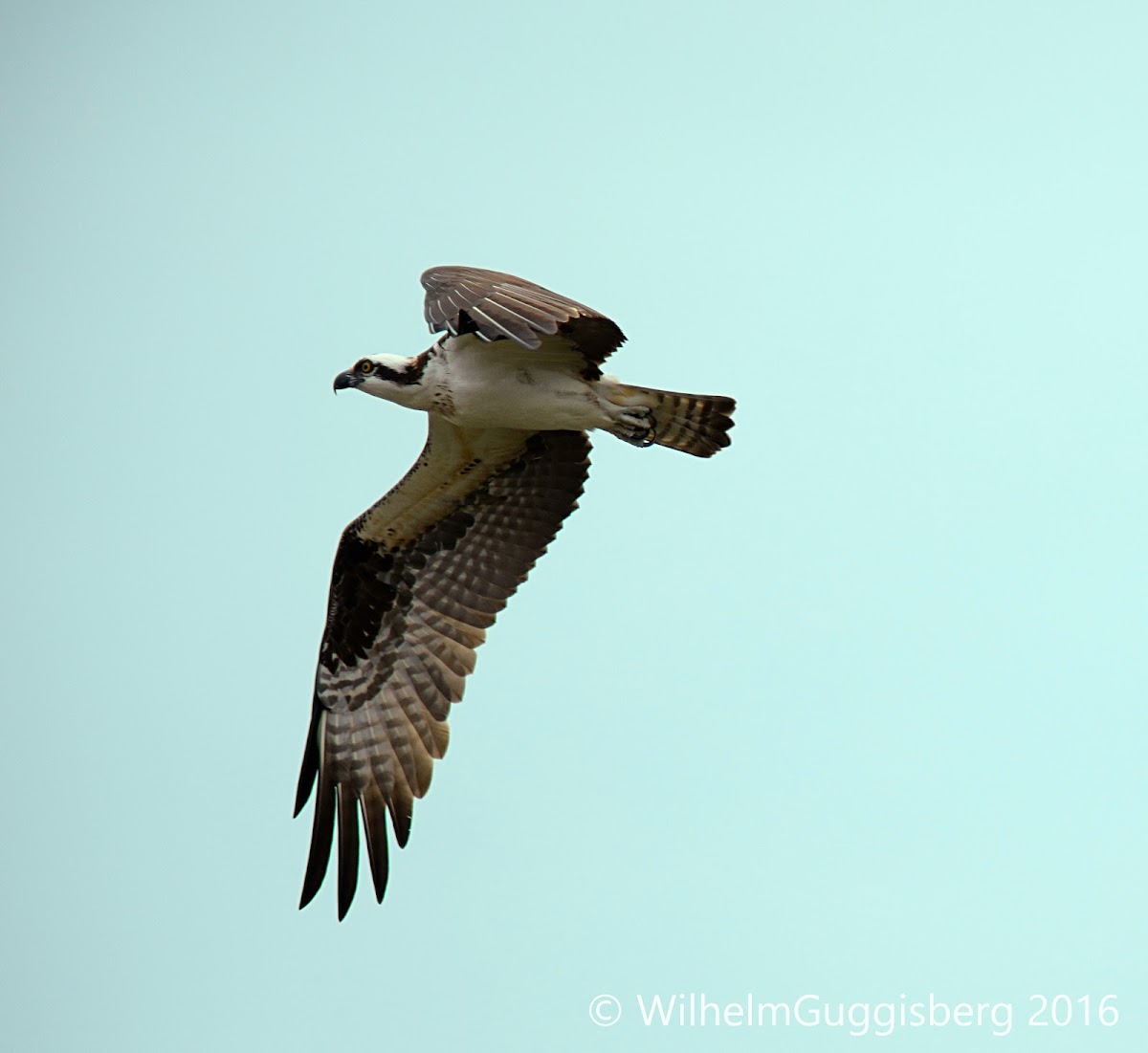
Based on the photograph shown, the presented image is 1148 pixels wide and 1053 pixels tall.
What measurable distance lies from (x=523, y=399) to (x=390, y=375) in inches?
34.0

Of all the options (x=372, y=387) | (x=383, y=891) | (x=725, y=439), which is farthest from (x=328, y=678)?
(x=725, y=439)

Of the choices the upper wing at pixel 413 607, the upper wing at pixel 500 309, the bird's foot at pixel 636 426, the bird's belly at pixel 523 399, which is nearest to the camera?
the upper wing at pixel 500 309

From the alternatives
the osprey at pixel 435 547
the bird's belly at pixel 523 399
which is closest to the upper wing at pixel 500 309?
the bird's belly at pixel 523 399

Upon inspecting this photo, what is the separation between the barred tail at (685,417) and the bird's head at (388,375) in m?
1.30

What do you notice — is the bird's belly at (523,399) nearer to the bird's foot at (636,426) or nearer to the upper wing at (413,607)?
the bird's foot at (636,426)

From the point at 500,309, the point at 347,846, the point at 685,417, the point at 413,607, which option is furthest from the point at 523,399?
the point at 347,846

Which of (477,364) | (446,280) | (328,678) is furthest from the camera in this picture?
(328,678)

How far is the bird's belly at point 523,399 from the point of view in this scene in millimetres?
11164

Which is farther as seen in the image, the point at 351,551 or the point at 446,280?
the point at 351,551

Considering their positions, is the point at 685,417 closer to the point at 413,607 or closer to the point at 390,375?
the point at 390,375

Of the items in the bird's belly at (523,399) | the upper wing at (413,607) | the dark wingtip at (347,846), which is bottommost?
the dark wingtip at (347,846)

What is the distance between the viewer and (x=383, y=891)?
39.3ft

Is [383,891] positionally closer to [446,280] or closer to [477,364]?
[477,364]

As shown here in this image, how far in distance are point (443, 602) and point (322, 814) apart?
1712 millimetres
